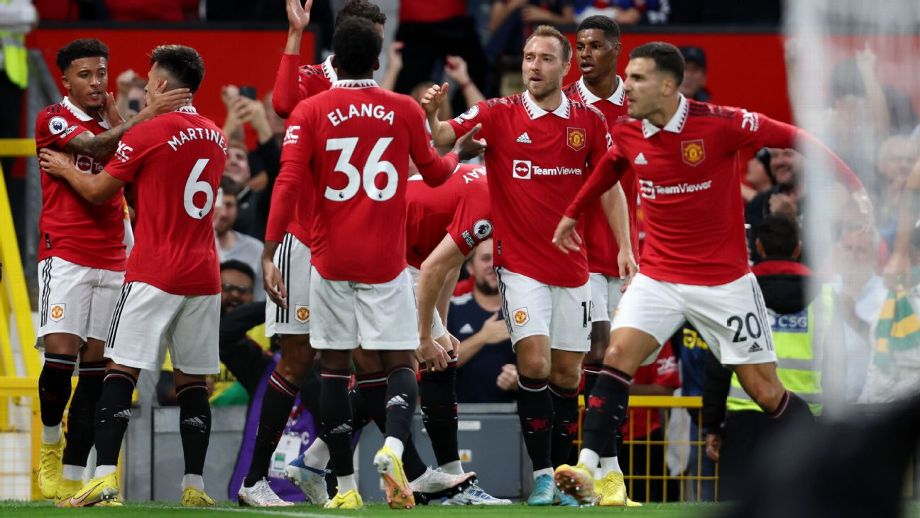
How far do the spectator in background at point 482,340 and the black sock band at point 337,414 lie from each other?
3.05 meters

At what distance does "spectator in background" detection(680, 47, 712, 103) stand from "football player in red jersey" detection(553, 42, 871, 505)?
4.83 metres

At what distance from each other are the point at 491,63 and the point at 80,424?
7.10 meters

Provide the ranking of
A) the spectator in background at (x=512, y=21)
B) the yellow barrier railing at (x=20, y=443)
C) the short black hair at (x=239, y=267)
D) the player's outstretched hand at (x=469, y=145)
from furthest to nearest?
the spectator in background at (x=512, y=21)
the short black hair at (x=239, y=267)
the yellow barrier railing at (x=20, y=443)
the player's outstretched hand at (x=469, y=145)

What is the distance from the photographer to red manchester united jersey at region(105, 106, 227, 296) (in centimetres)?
716

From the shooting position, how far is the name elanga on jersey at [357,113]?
6789 millimetres

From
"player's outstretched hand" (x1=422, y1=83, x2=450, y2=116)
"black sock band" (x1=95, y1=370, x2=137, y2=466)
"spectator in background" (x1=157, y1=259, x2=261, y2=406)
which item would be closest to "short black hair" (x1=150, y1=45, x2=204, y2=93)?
"player's outstretched hand" (x1=422, y1=83, x2=450, y2=116)

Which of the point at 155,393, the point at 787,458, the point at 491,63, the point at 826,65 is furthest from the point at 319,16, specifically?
the point at 787,458

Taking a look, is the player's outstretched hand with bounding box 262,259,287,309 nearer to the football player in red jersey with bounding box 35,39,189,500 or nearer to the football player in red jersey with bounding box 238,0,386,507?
the football player in red jersey with bounding box 238,0,386,507

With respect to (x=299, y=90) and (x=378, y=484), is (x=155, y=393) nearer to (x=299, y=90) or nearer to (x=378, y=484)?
(x=378, y=484)

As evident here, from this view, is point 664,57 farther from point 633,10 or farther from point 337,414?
point 633,10

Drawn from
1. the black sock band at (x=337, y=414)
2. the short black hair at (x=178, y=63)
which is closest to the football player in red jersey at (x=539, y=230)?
the black sock band at (x=337, y=414)

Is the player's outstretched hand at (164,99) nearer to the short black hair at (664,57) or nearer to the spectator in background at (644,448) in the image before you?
the short black hair at (664,57)

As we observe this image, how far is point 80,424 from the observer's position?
7.57 m

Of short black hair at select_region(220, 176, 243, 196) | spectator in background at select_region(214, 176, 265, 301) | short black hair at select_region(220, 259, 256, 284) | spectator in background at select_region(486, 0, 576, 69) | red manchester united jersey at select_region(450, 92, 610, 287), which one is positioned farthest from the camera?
spectator in background at select_region(486, 0, 576, 69)
